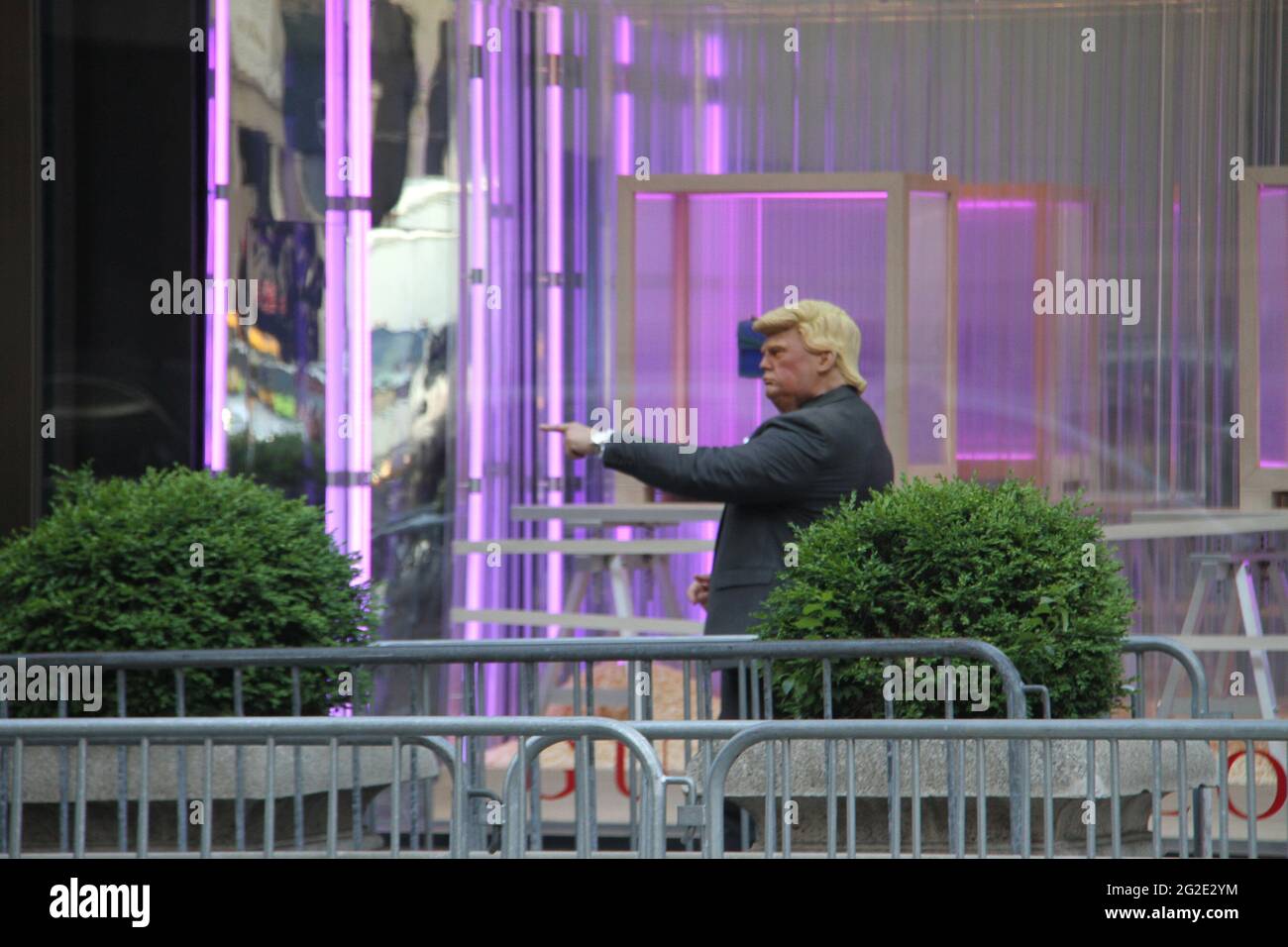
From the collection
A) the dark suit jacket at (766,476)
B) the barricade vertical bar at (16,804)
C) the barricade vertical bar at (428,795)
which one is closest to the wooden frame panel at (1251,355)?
the dark suit jacket at (766,476)

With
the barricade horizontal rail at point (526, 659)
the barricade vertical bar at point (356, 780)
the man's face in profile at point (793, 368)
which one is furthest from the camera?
the man's face in profile at point (793, 368)

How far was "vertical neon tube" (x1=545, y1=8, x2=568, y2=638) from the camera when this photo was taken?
9.45m

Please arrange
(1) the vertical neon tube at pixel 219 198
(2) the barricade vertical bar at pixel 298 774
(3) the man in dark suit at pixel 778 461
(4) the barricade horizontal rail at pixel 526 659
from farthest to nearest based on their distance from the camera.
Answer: (1) the vertical neon tube at pixel 219 198 < (3) the man in dark suit at pixel 778 461 < (4) the barricade horizontal rail at pixel 526 659 < (2) the barricade vertical bar at pixel 298 774

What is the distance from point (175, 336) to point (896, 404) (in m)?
3.22

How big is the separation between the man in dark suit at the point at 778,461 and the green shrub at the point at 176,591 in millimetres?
891

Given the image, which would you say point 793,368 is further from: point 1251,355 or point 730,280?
point 1251,355

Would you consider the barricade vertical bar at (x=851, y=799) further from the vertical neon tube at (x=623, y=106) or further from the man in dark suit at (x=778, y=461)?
the vertical neon tube at (x=623, y=106)

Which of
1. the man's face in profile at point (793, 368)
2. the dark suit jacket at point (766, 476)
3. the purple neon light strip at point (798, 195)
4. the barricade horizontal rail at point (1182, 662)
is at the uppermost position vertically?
the purple neon light strip at point (798, 195)

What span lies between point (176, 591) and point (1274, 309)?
15.9 feet

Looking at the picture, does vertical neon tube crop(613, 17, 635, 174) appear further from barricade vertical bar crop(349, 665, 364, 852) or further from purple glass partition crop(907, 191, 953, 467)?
barricade vertical bar crop(349, 665, 364, 852)

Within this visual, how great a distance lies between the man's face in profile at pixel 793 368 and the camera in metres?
6.62

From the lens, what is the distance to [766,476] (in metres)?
6.34

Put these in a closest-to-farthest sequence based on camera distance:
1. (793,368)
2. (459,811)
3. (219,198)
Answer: (459,811) < (793,368) < (219,198)

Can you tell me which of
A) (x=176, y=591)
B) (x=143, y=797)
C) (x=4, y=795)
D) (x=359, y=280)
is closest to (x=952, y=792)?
(x=143, y=797)
